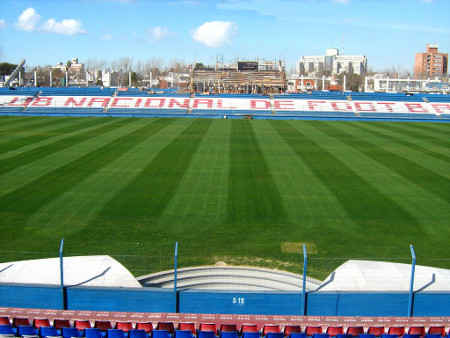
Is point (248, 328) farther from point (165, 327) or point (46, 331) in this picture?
point (46, 331)

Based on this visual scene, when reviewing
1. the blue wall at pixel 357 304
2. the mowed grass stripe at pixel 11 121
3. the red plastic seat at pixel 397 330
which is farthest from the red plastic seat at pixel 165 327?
the mowed grass stripe at pixel 11 121

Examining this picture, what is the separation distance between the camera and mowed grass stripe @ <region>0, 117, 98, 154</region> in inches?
1230

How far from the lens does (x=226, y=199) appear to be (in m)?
19.8

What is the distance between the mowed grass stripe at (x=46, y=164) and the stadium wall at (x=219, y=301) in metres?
10.5

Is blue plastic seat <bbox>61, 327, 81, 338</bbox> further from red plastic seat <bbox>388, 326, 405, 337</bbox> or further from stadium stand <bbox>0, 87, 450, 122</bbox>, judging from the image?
stadium stand <bbox>0, 87, 450, 122</bbox>

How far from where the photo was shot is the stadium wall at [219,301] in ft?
34.8

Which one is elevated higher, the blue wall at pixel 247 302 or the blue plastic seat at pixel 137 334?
the blue plastic seat at pixel 137 334

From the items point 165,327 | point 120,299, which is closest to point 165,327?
point 165,327

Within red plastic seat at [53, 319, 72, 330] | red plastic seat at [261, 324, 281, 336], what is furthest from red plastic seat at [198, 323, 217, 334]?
red plastic seat at [53, 319, 72, 330]

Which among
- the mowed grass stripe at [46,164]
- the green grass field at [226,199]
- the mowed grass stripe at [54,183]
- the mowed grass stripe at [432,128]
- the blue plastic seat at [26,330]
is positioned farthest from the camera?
the mowed grass stripe at [432,128]

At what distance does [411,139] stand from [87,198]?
1104 inches

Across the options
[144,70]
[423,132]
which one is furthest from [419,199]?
[144,70]

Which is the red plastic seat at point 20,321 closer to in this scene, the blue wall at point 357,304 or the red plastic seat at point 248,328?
the red plastic seat at point 248,328

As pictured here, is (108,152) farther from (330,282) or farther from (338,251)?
(330,282)
